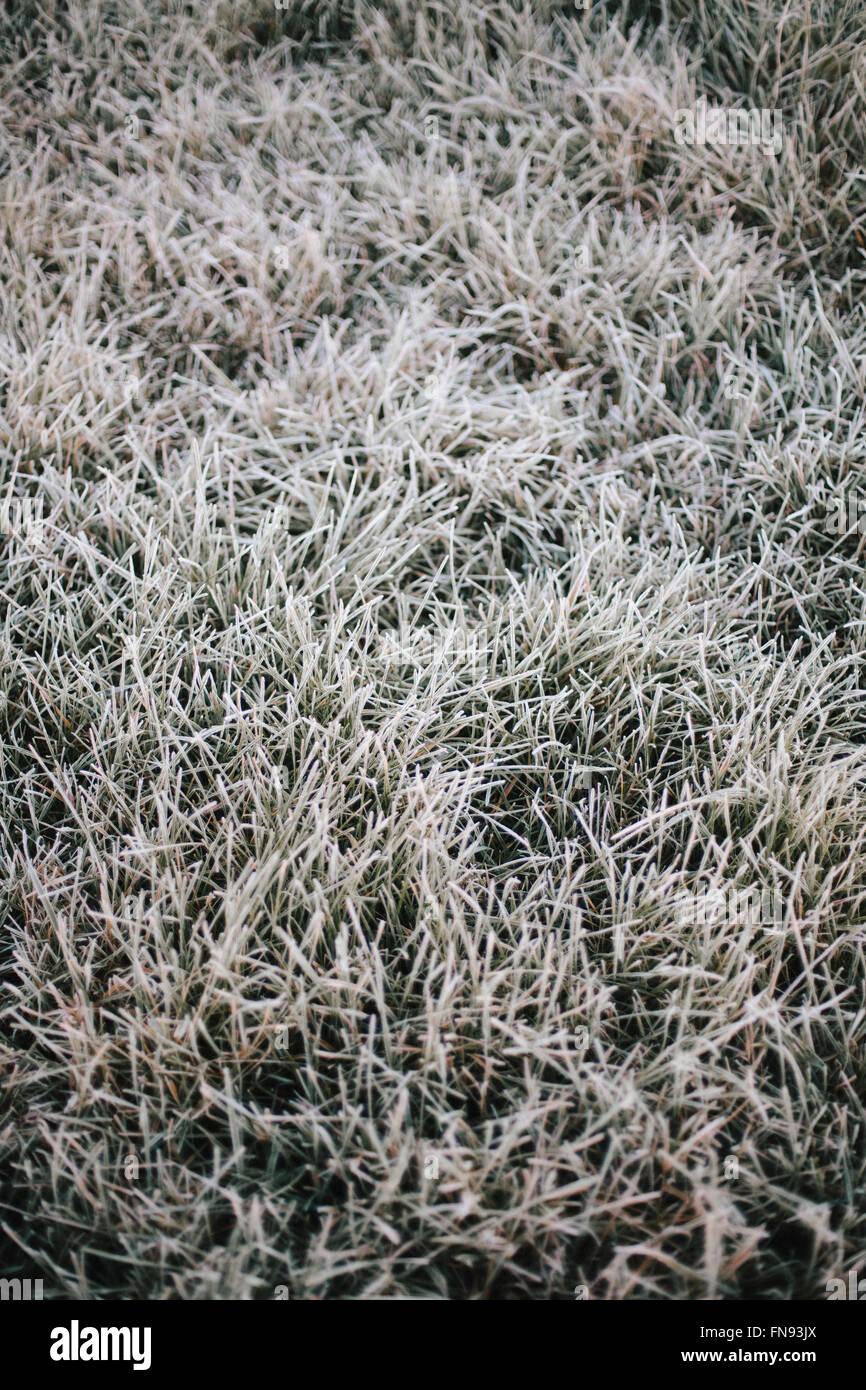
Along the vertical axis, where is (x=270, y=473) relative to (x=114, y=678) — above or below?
above

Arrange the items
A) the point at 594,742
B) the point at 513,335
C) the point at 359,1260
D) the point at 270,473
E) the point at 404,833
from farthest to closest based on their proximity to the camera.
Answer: the point at 513,335, the point at 270,473, the point at 594,742, the point at 404,833, the point at 359,1260

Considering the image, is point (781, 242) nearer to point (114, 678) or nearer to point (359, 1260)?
point (114, 678)

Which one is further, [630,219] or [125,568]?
[630,219]

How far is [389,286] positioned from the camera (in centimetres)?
197

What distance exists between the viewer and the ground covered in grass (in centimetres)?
104

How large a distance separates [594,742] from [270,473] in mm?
826

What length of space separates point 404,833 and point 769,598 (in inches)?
30.6

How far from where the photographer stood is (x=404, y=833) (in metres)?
1.25

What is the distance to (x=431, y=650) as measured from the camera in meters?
1.49

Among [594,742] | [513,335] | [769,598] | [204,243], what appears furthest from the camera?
[204,243]

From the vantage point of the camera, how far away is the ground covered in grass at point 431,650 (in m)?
1.04

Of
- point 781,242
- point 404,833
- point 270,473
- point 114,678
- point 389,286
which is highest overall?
point 781,242
